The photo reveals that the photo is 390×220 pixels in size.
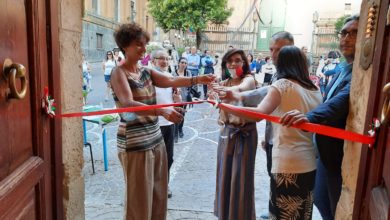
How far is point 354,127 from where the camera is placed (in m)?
1.56

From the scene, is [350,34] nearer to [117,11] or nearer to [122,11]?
[117,11]

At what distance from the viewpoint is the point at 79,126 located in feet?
6.93

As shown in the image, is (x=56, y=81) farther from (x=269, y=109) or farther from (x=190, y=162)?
(x=190, y=162)

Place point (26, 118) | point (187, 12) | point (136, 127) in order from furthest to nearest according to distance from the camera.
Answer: point (187, 12) → point (136, 127) → point (26, 118)

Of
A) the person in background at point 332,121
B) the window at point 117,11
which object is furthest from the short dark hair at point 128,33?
the window at point 117,11

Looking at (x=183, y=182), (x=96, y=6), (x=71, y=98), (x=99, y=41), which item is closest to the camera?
(x=71, y=98)

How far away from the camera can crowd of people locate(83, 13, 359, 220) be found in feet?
7.00

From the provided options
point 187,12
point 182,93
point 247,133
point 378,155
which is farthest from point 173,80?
point 187,12

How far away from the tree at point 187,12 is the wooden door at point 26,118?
69.5 ft

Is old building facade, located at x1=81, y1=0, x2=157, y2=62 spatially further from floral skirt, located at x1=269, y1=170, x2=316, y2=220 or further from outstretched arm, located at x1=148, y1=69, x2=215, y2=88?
floral skirt, located at x1=269, y1=170, x2=316, y2=220

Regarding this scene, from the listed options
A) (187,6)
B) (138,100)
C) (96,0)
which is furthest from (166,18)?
(138,100)

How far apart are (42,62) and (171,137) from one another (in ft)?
8.19

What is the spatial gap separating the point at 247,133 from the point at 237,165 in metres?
0.28

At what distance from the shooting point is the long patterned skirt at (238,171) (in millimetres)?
2859
